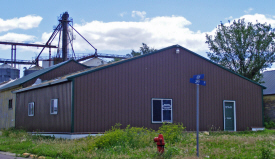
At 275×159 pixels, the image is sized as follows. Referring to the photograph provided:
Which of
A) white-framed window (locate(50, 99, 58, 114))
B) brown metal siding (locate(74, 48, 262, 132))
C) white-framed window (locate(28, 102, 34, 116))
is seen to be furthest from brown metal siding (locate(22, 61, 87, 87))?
brown metal siding (locate(74, 48, 262, 132))

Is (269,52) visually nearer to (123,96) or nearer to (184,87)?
(184,87)

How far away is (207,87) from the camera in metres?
20.4

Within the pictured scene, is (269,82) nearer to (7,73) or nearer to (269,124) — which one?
(269,124)

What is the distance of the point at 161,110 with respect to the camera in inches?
731

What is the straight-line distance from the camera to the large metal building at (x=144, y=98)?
54.0 ft

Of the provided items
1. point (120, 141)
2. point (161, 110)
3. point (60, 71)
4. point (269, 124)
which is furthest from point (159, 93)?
point (269, 124)

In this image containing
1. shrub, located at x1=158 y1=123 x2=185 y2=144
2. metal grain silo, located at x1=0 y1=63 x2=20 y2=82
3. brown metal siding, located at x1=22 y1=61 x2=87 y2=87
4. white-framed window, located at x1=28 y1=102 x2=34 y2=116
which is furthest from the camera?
metal grain silo, located at x1=0 y1=63 x2=20 y2=82

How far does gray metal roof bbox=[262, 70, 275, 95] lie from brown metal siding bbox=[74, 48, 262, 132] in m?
10.1

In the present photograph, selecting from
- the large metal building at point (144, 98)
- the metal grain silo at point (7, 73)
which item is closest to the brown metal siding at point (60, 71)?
the large metal building at point (144, 98)

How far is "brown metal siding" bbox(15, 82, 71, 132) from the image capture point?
54.3 ft

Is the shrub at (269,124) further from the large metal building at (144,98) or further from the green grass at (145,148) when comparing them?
the green grass at (145,148)

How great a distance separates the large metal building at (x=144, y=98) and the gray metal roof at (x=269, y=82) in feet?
33.5

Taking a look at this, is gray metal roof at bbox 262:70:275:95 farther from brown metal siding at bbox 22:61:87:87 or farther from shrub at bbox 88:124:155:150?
shrub at bbox 88:124:155:150

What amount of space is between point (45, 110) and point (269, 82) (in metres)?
24.5
